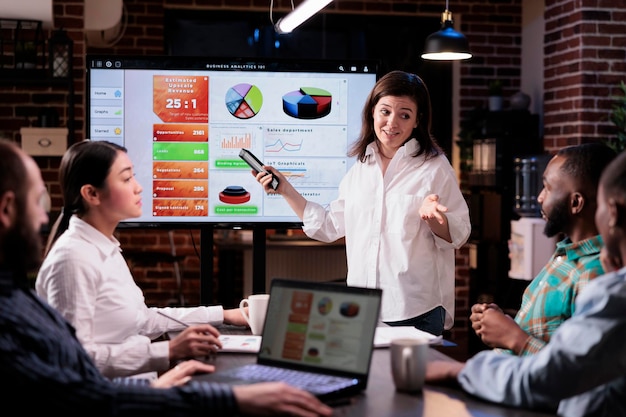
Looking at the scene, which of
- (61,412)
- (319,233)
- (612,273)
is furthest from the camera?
(319,233)

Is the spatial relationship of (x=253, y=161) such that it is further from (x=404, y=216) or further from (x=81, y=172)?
(x=81, y=172)

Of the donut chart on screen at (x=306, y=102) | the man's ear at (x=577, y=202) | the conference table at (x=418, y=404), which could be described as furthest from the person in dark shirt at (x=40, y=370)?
the donut chart on screen at (x=306, y=102)

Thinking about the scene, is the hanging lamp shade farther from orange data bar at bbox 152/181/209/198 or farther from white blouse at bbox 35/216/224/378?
white blouse at bbox 35/216/224/378

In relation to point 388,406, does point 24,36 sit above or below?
above

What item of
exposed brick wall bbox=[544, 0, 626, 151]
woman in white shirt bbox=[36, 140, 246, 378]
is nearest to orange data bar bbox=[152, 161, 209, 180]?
woman in white shirt bbox=[36, 140, 246, 378]

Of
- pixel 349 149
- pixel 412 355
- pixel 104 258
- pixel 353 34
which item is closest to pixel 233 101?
pixel 349 149

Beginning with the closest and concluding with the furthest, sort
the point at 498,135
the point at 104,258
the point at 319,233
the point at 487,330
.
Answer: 1. the point at 487,330
2. the point at 104,258
3. the point at 319,233
4. the point at 498,135

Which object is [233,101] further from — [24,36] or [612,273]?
[24,36]

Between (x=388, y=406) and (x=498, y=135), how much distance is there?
498 cm

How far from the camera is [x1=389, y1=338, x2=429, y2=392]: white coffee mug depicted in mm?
1774

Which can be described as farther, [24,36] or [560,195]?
[24,36]

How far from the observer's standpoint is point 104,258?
223 cm

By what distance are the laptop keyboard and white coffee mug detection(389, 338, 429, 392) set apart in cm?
9

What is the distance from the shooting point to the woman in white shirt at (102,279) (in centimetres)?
207
